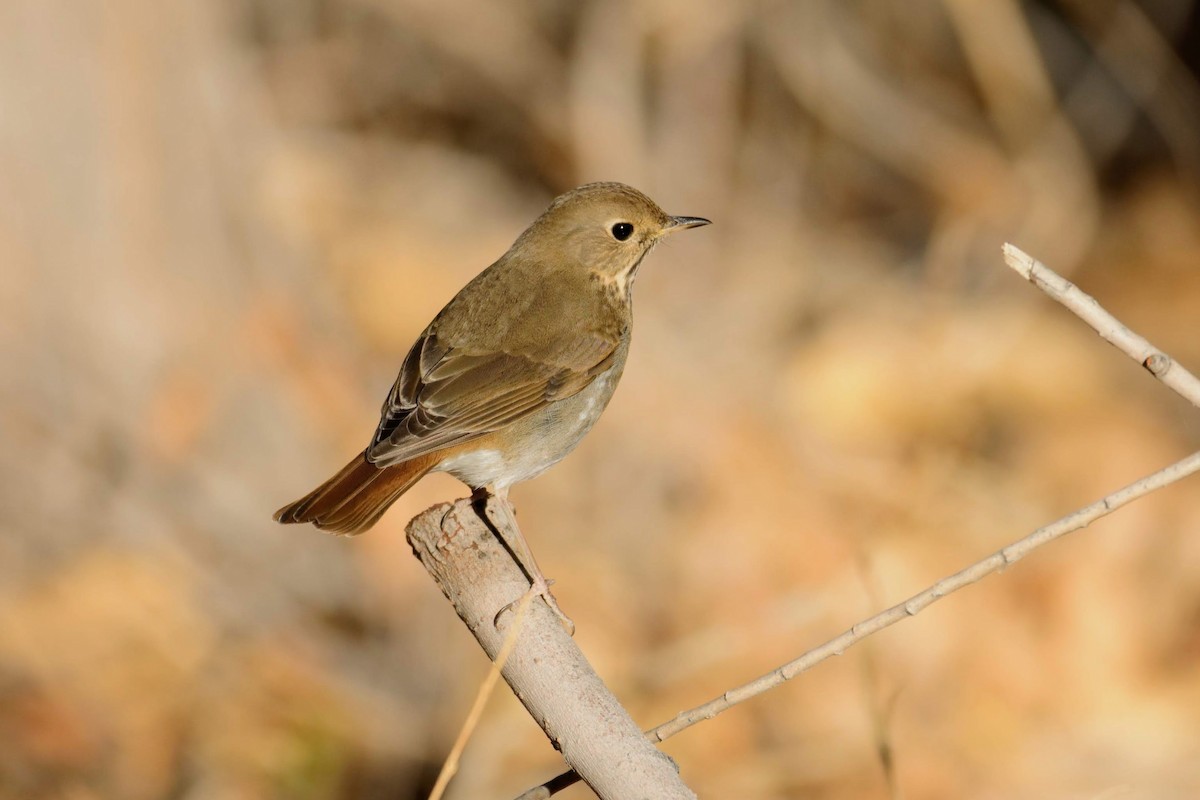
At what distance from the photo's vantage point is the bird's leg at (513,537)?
2.87m

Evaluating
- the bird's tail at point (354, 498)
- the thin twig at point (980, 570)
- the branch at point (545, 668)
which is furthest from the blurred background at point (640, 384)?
the bird's tail at point (354, 498)

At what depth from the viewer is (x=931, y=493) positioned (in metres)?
5.54

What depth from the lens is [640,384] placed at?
6008mm

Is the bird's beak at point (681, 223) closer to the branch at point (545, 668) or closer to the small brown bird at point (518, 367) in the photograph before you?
the small brown bird at point (518, 367)

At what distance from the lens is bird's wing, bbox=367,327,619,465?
3.11 meters

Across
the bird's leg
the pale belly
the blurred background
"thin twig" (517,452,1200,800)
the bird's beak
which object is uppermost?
the blurred background

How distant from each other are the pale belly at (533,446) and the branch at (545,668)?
444 millimetres

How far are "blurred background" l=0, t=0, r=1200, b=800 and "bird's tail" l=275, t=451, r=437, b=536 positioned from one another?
1.01 metres

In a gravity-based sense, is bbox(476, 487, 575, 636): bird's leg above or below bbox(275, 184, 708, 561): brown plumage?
below

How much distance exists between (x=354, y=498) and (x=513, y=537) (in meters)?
0.42

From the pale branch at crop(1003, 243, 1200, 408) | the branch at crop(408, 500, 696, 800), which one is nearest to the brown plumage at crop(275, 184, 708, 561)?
the branch at crop(408, 500, 696, 800)

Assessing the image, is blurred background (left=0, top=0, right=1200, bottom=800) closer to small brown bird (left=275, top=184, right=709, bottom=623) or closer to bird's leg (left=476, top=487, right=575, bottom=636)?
bird's leg (left=476, top=487, right=575, bottom=636)

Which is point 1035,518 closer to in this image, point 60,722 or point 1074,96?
point 1074,96

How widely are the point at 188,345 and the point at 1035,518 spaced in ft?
10.9
